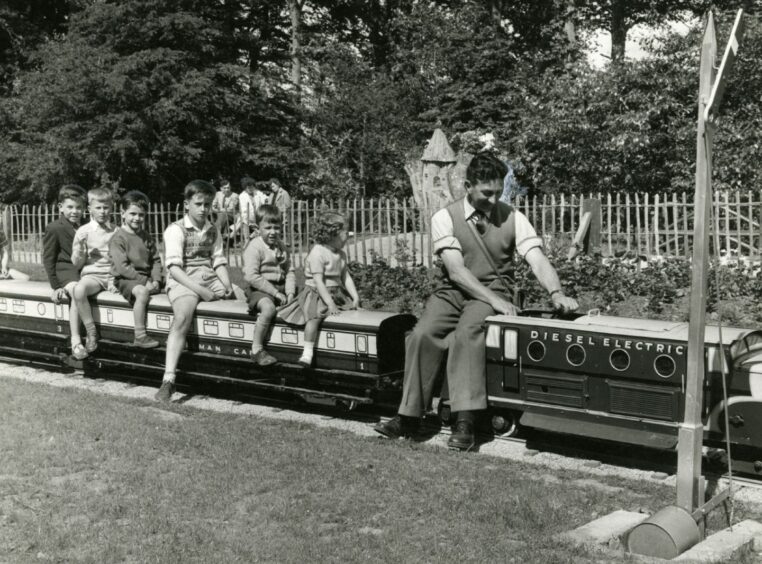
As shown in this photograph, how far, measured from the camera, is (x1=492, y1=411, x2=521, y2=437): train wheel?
22.4 ft

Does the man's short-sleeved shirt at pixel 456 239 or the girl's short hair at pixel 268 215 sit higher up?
the girl's short hair at pixel 268 215

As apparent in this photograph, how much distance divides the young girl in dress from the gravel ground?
580mm

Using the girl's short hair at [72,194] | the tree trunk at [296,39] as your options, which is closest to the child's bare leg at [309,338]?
the girl's short hair at [72,194]

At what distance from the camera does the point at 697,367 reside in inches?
186

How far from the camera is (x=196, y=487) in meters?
5.54

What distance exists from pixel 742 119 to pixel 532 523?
18.7 m

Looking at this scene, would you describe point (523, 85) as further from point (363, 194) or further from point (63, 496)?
point (63, 496)

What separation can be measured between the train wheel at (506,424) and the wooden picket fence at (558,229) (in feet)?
17.1

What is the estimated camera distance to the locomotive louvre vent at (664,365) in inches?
229

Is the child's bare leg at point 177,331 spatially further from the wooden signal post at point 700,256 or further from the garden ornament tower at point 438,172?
the garden ornament tower at point 438,172

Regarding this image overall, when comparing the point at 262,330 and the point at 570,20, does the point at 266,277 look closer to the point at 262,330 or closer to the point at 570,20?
the point at 262,330

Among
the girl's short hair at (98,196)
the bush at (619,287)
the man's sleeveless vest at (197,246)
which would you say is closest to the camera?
the man's sleeveless vest at (197,246)

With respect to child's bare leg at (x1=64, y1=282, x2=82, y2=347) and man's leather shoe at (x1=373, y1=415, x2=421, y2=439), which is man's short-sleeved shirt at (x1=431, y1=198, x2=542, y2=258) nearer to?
man's leather shoe at (x1=373, y1=415, x2=421, y2=439)

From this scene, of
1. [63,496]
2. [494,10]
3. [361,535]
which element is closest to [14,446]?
[63,496]
